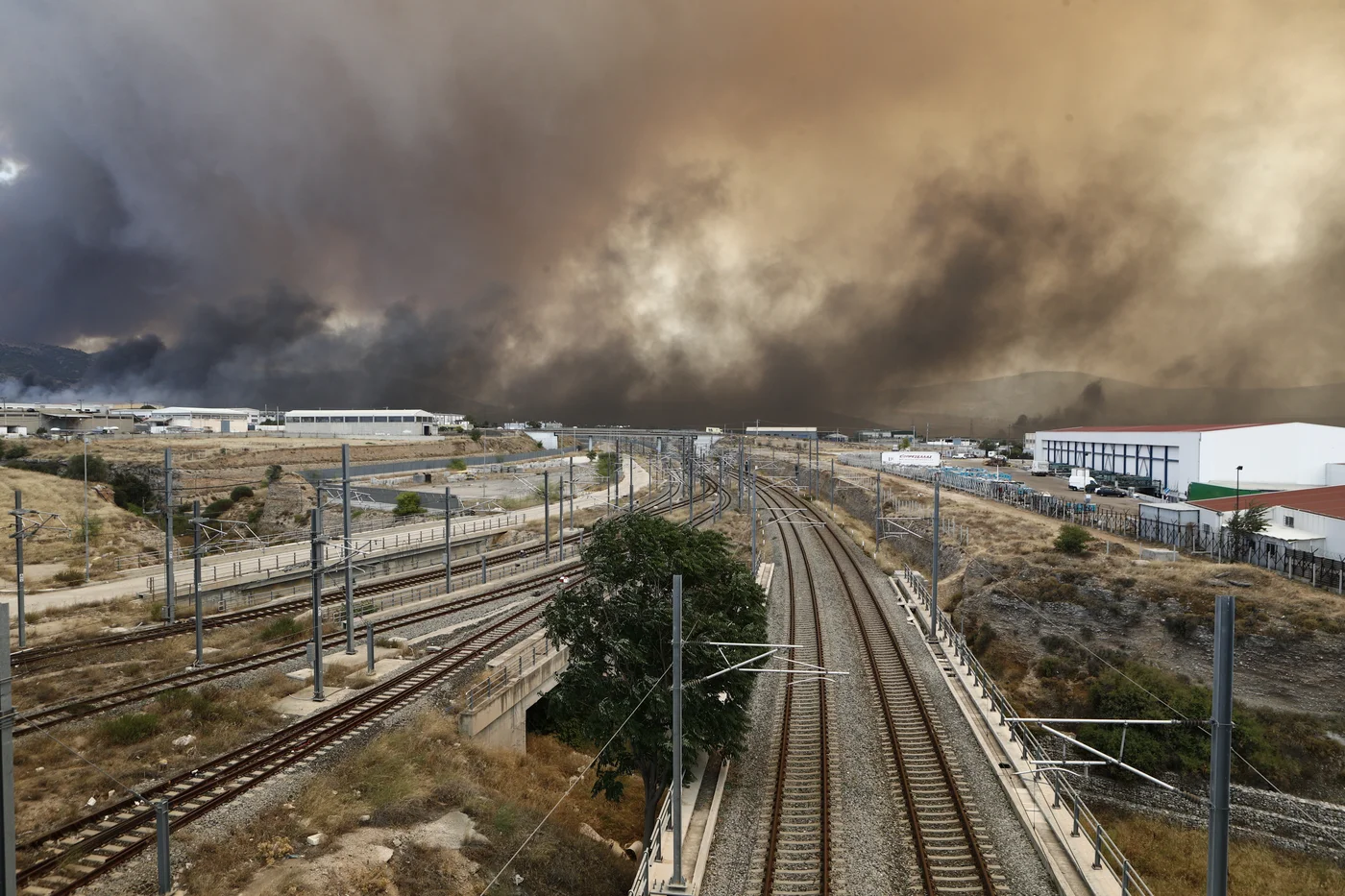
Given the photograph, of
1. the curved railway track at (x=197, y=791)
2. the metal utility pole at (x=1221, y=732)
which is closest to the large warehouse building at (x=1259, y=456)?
the metal utility pole at (x=1221, y=732)

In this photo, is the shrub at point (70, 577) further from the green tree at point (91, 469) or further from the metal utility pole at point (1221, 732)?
the metal utility pole at point (1221, 732)

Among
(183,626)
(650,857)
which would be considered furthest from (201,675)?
(650,857)

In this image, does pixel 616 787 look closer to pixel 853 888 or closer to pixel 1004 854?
pixel 853 888

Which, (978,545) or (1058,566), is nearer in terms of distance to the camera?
(1058,566)

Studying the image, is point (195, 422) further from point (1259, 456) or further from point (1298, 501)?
point (1259, 456)

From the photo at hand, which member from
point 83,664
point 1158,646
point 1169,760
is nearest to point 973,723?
point 1169,760

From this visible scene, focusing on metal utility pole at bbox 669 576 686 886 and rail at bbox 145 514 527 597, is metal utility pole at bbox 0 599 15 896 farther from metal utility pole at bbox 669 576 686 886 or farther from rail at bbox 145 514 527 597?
rail at bbox 145 514 527 597

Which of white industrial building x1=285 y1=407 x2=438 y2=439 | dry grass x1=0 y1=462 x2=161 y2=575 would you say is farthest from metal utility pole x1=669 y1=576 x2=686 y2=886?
white industrial building x1=285 y1=407 x2=438 y2=439
